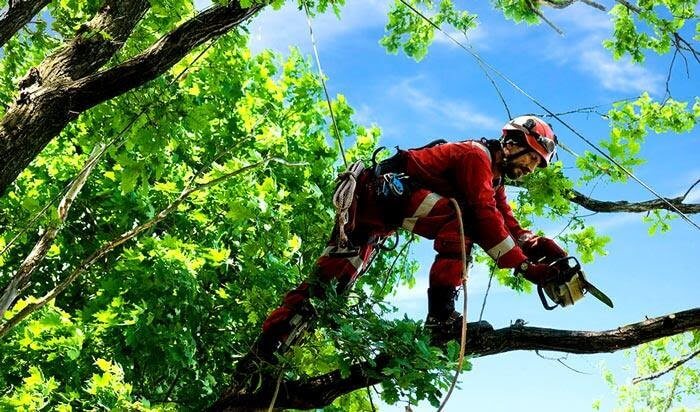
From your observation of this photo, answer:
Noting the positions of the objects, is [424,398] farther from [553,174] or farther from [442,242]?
[553,174]

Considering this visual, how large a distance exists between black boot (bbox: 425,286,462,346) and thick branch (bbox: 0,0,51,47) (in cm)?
291

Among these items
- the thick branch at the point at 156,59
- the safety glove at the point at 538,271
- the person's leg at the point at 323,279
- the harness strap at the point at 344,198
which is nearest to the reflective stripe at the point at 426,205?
the person's leg at the point at 323,279

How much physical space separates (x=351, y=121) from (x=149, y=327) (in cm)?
437

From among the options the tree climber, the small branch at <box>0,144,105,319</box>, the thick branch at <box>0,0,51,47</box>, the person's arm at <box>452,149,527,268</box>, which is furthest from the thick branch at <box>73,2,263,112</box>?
the person's arm at <box>452,149,527,268</box>

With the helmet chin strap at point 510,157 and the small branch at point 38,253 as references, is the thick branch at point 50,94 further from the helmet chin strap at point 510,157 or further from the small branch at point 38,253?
the helmet chin strap at point 510,157

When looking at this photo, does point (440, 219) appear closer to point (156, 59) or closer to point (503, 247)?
point (503, 247)

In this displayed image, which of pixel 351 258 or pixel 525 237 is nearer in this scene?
pixel 351 258

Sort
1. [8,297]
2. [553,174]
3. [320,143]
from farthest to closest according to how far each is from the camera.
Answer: [320,143] < [553,174] < [8,297]

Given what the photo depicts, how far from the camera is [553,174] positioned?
5.84 meters

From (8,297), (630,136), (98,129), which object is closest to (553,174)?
(630,136)

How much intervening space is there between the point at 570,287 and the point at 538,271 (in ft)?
0.69

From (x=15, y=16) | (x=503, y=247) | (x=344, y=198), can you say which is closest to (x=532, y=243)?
(x=503, y=247)

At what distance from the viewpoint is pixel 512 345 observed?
3.84 meters

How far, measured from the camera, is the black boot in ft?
12.6
